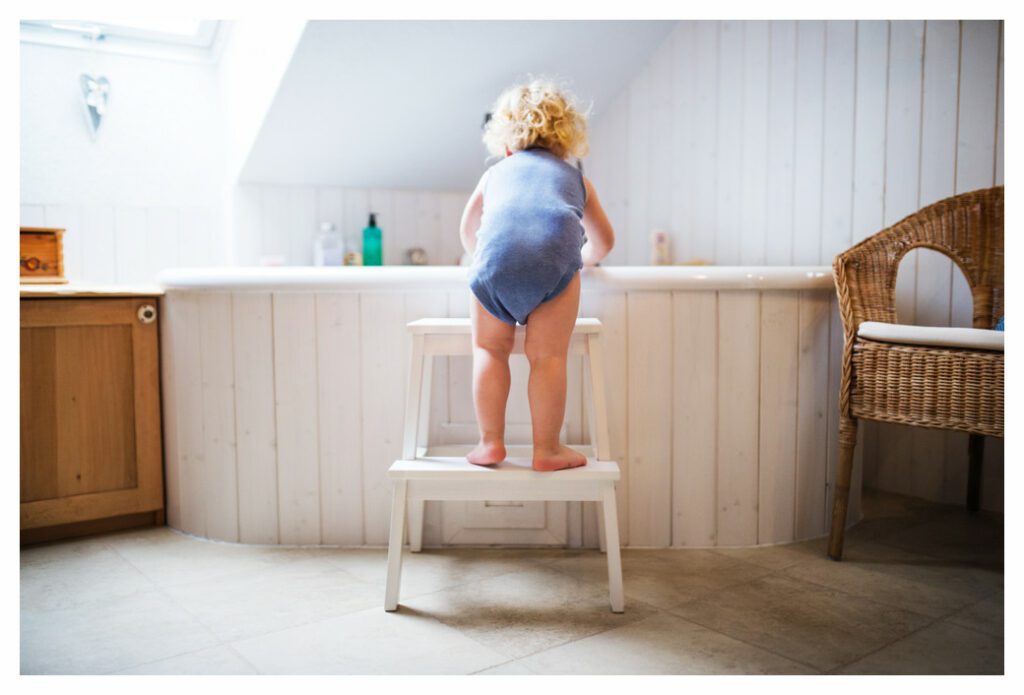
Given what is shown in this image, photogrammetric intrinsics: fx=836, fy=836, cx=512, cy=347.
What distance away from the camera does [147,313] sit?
2.17 m

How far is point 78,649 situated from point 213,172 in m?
1.83

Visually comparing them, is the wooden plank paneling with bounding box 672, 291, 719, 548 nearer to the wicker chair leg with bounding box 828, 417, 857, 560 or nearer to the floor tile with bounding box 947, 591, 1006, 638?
the wicker chair leg with bounding box 828, 417, 857, 560

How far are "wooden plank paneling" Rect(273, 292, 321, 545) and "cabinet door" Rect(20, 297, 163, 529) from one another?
1.33 ft

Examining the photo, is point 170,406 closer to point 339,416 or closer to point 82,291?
point 82,291

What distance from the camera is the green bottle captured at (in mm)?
3053

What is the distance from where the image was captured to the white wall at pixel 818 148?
2.28m

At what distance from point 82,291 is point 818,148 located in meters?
2.14

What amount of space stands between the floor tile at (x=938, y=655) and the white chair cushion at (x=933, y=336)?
1.77ft

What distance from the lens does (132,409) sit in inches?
85.4

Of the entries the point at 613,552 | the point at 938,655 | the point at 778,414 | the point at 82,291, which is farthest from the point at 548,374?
the point at 82,291

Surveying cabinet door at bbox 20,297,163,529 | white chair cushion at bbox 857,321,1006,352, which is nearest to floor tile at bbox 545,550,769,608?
white chair cushion at bbox 857,321,1006,352

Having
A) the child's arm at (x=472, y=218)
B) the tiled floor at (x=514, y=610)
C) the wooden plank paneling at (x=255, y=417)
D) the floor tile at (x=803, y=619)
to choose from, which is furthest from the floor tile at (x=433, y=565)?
the child's arm at (x=472, y=218)
